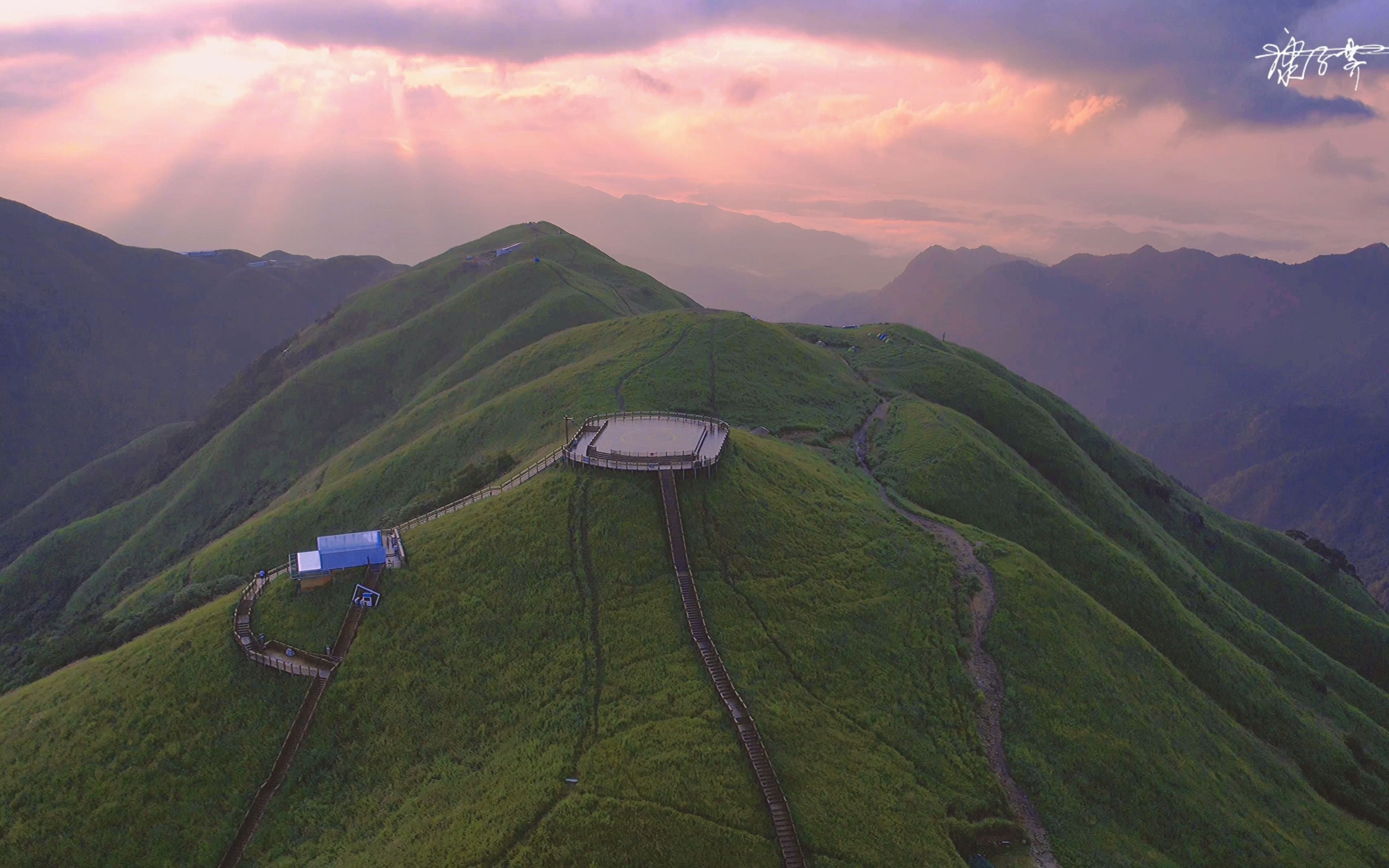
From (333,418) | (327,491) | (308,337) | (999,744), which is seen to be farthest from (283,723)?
(308,337)

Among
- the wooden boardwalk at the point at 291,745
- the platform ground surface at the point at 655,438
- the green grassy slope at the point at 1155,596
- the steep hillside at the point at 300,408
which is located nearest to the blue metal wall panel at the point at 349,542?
the wooden boardwalk at the point at 291,745

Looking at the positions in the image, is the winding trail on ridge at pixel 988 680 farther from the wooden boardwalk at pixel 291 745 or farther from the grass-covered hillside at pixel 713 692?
the wooden boardwalk at pixel 291 745

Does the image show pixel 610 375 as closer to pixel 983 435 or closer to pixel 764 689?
pixel 983 435

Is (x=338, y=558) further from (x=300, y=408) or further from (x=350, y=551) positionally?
(x=300, y=408)

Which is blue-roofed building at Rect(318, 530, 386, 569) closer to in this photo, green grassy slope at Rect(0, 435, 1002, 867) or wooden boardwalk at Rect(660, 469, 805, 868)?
green grassy slope at Rect(0, 435, 1002, 867)

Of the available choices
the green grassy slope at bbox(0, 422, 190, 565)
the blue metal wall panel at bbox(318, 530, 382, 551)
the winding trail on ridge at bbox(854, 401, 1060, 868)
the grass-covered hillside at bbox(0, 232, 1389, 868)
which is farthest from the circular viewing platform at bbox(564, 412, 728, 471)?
the green grassy slope at bbox(0, 422, 190, 565)

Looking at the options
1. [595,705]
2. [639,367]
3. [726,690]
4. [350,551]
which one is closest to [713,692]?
[726,690]

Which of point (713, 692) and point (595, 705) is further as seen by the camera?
point (713, 692)
